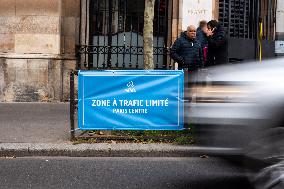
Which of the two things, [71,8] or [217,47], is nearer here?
[217,47]

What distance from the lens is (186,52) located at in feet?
34.3

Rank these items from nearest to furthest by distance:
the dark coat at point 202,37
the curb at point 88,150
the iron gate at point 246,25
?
the curb at point 88,150, the dark coat at point 202,37, the iron gate at point 246,25

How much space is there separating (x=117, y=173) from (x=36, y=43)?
845 cm

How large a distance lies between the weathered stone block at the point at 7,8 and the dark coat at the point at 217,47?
6.11 metres

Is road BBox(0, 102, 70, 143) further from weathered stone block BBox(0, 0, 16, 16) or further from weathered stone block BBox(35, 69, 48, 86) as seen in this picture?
weathered stone block BBox(0, 0, 16, 16)

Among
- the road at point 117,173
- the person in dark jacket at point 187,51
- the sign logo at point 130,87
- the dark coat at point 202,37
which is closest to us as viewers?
the road at point 117,173

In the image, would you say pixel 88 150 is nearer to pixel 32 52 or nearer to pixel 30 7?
pixel 32 52

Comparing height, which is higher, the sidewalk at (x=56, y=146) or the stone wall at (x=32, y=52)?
the stone wall at (x=32, y=52)

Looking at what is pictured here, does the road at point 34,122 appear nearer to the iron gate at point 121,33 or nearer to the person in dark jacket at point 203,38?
the iron gate at point 121,33

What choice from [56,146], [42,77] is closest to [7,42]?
[42,77]

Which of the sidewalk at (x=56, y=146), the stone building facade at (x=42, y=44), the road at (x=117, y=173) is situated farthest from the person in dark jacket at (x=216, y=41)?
the stone building facade at (x=42, y=44)

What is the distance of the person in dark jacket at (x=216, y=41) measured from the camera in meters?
10.5

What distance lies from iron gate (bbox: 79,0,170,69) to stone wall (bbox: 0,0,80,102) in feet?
3.85

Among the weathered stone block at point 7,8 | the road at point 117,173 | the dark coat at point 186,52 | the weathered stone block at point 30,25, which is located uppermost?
the weathered stone block at point 7,8
